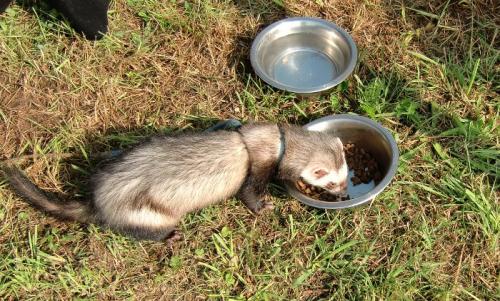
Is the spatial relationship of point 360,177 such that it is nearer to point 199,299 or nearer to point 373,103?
point 373,103

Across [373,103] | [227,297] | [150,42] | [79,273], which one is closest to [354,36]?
[373,103]

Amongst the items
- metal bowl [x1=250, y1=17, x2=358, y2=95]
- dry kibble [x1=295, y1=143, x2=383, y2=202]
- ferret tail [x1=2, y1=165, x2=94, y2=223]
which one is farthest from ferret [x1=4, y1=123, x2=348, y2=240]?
metal bowl [x1=250, y1=17, x2=358, y2=95]

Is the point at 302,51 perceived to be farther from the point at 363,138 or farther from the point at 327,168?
the point at 327,168

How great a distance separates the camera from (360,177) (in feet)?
11.0

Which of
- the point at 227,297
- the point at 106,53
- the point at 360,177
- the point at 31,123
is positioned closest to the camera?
the point at 227,297

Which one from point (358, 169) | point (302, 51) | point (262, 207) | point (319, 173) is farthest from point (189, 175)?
point (302, 51)

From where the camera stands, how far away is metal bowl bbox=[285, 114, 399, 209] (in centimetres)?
314

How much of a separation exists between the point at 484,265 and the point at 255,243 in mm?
1217

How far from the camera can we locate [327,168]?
301 centimetres

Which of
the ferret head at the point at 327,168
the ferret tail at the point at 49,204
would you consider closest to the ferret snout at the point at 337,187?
the ferret head at the point at 327,168

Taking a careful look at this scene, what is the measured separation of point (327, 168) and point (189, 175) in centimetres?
73

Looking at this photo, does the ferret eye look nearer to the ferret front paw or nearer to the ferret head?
the ferret head

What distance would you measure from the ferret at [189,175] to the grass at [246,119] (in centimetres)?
22

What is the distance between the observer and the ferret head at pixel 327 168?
3.00 metres
